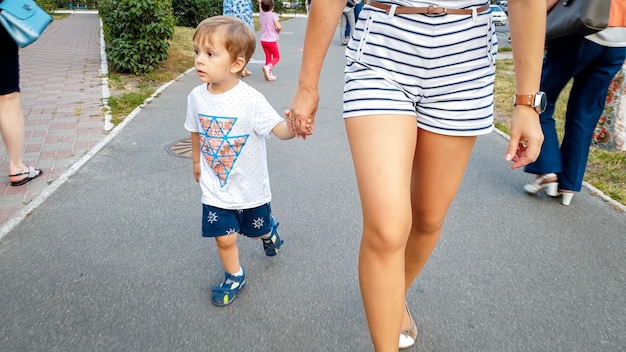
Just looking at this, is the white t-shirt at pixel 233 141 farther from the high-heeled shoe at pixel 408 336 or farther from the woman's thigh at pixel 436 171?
the high-heeled shoe at pixel 408 336

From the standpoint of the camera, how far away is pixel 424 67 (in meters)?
1.66

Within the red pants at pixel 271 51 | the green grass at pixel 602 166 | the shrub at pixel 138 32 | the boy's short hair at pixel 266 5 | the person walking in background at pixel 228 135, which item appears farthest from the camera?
the boy's short hair at pixel 266 5

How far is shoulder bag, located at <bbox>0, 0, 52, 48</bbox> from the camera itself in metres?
3.45

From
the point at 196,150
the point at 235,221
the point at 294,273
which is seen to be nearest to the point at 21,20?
the point at 196,150

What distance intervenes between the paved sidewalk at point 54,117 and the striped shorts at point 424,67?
114 inches

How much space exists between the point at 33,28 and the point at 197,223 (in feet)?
6.16

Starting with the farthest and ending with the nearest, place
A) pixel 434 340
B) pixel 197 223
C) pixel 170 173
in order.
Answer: pixel 170 173 → pixel 197 223 → pixel 434 340

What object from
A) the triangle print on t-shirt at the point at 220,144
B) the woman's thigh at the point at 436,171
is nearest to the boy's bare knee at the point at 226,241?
the triangle print on t-shirt at the point at 220,144

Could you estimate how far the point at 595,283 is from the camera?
273cm

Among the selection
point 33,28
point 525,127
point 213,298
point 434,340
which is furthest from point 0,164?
point 525,127

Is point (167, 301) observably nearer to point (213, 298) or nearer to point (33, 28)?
point (213, 298)

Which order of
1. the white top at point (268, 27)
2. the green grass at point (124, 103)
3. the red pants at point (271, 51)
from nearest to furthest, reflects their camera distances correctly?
1. the green grass at point (124, 103)
2. the white top at point (268, 27)
3. the red pants at point (271, 51)

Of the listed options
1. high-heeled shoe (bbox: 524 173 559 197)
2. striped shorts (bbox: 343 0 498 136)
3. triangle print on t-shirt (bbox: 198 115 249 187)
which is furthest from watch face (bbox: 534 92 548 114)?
high-heeled shoe (bbox: 524 173 559 197)

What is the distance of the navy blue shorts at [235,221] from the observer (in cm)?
246
